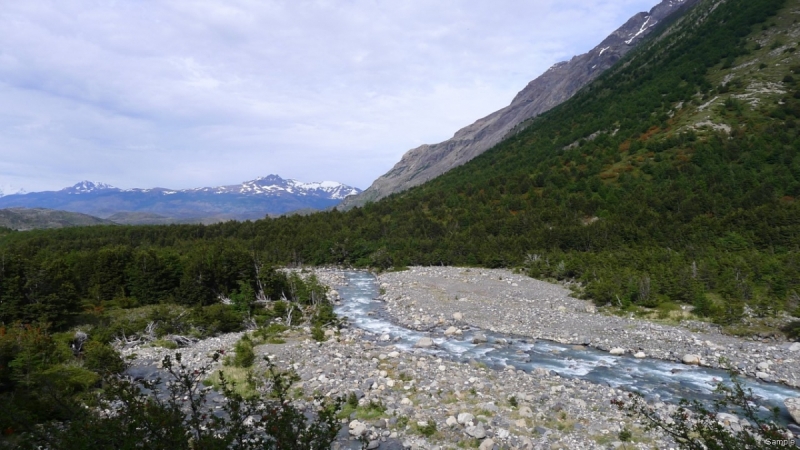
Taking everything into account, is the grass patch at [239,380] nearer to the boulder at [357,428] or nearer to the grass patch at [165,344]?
the boulder at [357,428]

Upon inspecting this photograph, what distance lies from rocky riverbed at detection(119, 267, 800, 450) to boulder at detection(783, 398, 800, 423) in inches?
111

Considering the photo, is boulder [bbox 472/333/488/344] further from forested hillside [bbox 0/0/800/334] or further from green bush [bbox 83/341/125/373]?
green bush [bbox 83/341/125/373]

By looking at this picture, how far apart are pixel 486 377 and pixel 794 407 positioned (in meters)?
11.0

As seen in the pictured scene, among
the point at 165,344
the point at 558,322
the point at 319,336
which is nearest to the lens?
the point at 319,336

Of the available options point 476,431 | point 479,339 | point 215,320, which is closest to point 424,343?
point 479,339

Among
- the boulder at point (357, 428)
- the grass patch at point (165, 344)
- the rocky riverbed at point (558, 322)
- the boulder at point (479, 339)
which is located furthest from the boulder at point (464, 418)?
the grass patch at point (165, 344)

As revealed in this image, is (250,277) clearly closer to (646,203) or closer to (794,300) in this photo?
(794,300)

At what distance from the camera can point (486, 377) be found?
1797 centimetres

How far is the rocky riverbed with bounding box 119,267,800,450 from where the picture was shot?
13.2 metres

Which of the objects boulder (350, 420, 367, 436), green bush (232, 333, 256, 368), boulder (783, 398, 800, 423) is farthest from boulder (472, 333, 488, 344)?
boulder (783, 398, 800, 423)

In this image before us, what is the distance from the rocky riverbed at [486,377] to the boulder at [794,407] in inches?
111

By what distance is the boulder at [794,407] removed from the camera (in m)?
13.8

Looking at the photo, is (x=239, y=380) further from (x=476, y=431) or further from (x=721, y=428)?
(x=721, y=428)


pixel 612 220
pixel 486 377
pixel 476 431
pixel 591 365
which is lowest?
pixel 591 365
